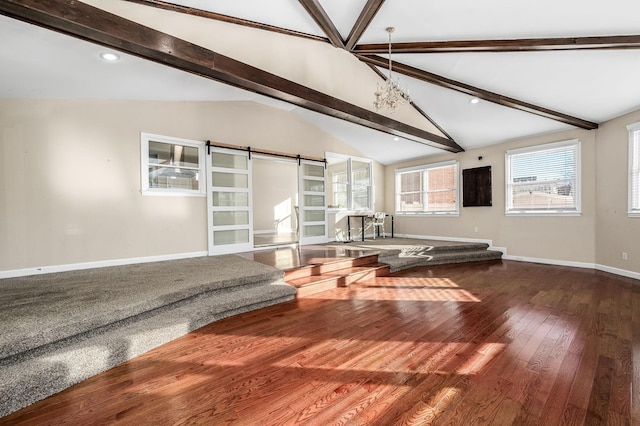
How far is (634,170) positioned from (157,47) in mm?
6906

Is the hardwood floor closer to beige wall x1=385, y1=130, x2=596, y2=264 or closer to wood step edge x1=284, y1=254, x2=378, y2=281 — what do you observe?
wood step edge x1=284, y1=254, x2=378, y2=281

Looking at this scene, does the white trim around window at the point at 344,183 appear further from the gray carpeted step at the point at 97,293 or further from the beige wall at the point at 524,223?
the gray carpeted step at the point at 97,293

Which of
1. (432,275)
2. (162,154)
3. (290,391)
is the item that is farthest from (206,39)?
(432,275)

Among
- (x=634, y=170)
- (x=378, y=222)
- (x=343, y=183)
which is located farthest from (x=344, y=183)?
(x=634, y=170)

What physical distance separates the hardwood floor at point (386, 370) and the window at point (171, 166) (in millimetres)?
2948

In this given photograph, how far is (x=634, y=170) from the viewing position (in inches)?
170

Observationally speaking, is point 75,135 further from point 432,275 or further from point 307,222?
point 432,275

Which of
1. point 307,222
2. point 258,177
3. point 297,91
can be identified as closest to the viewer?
point 297,91

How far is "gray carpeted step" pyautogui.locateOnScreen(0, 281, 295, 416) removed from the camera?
1642mm

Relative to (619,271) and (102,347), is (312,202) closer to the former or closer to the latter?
(102,347)

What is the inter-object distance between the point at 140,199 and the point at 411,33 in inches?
181

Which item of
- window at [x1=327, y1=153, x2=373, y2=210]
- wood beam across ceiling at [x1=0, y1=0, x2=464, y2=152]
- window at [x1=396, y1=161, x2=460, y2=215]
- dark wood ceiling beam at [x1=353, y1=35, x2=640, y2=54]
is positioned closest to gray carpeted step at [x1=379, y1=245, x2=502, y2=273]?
window at [x1=396, y1=161, x2=460, y2=215]

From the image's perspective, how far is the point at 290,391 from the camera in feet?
5.63

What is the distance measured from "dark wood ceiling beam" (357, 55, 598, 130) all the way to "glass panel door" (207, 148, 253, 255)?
3047 millimetres
